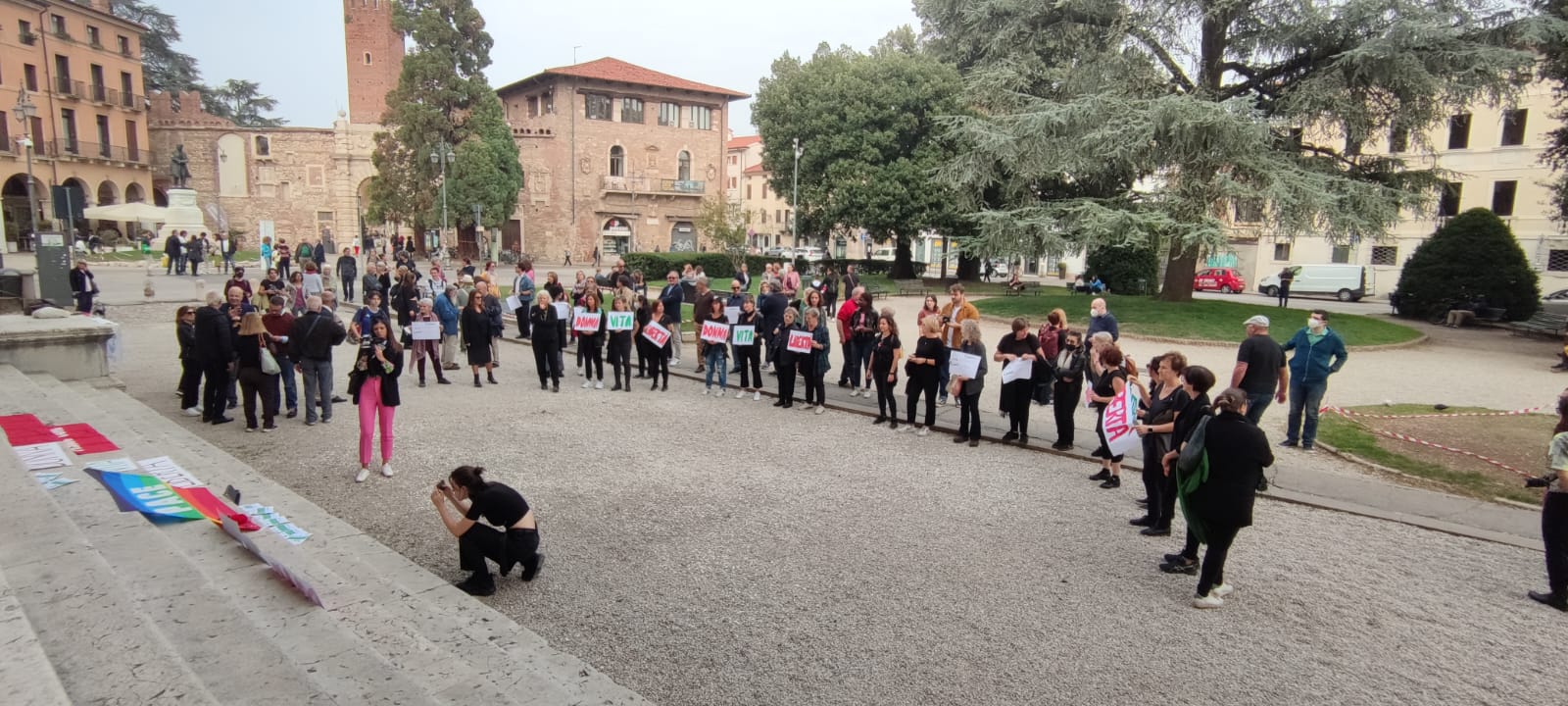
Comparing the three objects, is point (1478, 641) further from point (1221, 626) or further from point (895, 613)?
point (895, 613)

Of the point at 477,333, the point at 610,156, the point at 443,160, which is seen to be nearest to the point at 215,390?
the point at 477,333

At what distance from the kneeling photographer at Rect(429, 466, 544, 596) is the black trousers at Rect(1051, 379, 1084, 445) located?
6559 millimetres

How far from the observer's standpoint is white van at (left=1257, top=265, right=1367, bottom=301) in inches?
1559

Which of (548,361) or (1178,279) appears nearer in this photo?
(548,361)

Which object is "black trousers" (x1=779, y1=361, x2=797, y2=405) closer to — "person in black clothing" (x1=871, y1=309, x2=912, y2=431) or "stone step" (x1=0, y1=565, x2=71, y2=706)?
"person in black clothing" (x1=871, y1=309, x2=912, y2=431)

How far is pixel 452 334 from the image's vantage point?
1492 cm

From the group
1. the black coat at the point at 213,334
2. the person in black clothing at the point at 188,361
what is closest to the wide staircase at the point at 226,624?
the black coat at the point at 213,334

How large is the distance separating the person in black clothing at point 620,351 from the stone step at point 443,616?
618cm

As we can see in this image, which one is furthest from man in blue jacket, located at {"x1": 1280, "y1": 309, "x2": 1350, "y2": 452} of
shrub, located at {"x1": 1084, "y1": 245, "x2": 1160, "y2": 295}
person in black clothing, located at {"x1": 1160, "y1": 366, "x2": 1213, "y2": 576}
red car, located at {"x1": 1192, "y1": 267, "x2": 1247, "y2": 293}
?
red car, located at {"x1": 1192, "y1": 267, "x2": 1247, "y2": 293}

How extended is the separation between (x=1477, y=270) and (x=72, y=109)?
7042cm

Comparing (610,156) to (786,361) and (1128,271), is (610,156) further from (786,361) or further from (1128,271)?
(786,361)

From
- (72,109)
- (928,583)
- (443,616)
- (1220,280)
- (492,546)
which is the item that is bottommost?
(928,583)

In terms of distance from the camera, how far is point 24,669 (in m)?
2.96

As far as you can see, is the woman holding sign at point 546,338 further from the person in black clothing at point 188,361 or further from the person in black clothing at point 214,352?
the person in black clothing at point 188,361
